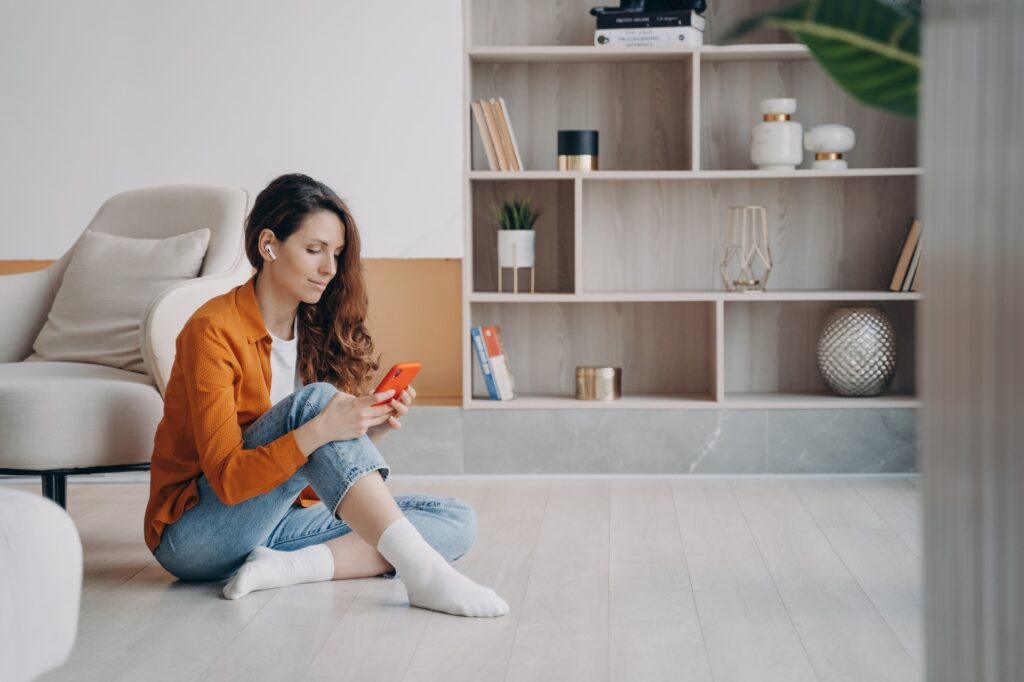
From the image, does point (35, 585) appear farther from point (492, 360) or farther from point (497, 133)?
point (497, 133)

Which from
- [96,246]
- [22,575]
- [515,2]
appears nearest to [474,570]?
[96,246]

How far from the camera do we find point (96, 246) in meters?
2.86

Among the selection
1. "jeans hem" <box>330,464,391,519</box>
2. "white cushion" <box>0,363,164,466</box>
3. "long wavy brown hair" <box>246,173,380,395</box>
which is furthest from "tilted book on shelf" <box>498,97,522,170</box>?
"jeans hem" <box>330,464,391,519</box>

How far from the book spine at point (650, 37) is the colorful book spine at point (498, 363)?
0.98 meters

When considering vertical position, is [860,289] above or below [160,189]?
below

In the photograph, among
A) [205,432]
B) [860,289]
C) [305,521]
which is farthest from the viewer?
[860,289]

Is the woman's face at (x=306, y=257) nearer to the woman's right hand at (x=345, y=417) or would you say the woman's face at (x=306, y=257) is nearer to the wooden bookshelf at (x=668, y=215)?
the woman's right hand at (x=345, y=417)

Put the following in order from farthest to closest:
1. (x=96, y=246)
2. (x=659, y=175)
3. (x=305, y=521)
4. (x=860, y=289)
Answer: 1. (x=860, y=289)
2. (x=659, y=175)
3. (x=96, y=246)
4. (x=305, y=521)

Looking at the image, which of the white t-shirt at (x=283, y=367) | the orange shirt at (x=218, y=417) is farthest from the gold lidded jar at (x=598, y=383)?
the orange shirt at (x=218, y=417)

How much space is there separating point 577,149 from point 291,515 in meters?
1.68

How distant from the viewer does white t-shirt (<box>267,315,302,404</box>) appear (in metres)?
2.27

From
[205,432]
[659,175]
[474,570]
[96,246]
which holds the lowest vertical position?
[474,570]

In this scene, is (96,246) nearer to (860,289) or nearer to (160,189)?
(160,189)

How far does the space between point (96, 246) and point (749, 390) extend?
2140mm
